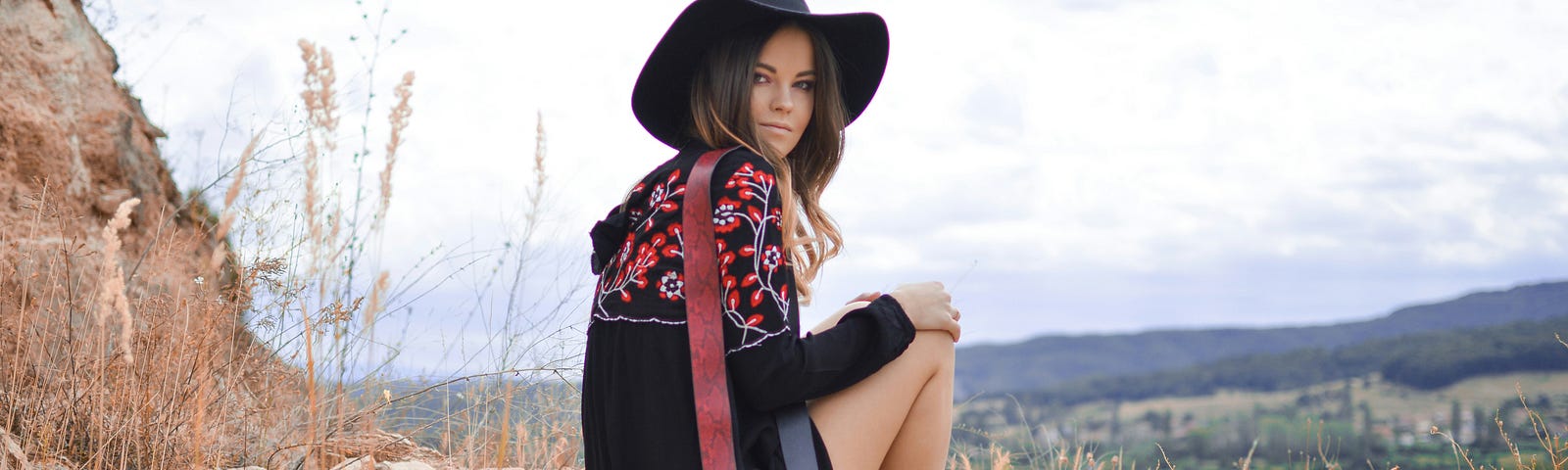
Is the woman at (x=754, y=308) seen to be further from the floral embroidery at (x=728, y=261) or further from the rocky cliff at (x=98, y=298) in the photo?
the rocky cliff at (x=98, y=298)

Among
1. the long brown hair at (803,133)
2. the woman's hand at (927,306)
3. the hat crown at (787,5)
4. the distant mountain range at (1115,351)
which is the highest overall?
the distant mountain range at (1115,351)

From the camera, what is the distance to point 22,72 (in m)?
4.09

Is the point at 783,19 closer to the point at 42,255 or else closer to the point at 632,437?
the point at 632,437

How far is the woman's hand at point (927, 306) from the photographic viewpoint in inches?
81.8

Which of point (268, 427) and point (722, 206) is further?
point (268, 427)

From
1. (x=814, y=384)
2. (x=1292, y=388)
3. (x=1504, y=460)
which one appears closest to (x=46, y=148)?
(x=814, y=384)

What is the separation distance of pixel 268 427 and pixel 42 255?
99 centimetres

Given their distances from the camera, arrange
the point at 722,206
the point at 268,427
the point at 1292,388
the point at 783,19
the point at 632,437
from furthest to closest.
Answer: the point at 1292,388
the point at 268,427
the point at 783,19
the point at 632,437
the point at 722,206

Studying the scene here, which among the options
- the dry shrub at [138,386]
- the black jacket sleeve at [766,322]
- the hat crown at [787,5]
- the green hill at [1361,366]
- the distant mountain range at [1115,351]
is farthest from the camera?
the distant mountain range at [1115,351]

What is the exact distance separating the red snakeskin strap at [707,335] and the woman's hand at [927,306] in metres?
0.36

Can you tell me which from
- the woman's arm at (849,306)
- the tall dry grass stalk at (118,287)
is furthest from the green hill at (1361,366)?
the tall dry grass stalk at (118,287)

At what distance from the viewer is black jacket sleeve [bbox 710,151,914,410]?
1906mm

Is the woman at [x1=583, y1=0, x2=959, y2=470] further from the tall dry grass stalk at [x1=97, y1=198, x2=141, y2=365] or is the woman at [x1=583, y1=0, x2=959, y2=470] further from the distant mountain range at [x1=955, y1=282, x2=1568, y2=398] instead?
the distant mountain range at [x1=955, y1=282, x2=1568, y2=398]

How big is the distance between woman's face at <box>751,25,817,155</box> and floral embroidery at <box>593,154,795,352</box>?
0.90 feet
